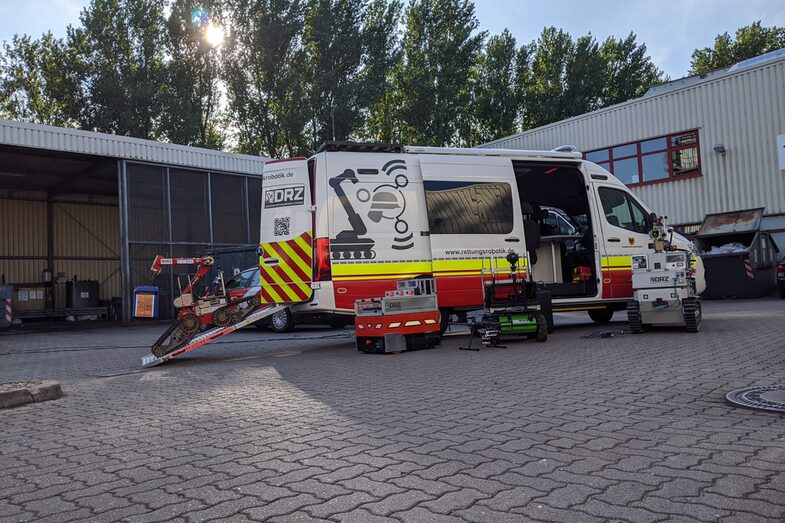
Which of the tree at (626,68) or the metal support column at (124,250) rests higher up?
the tree at (626,68)

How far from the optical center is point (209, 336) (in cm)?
895

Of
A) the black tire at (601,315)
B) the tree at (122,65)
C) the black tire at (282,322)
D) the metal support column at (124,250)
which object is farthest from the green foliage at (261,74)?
the black tire at (601,315)

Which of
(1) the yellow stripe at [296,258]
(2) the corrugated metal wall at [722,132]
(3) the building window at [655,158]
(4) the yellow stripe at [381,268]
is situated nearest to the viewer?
(4) the yellow stripe at [381,268]

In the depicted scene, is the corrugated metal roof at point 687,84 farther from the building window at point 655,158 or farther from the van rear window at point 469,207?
the van rear window at point 469,207

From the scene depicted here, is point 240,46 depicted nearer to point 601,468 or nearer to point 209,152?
point 209,152

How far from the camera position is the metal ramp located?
863cm

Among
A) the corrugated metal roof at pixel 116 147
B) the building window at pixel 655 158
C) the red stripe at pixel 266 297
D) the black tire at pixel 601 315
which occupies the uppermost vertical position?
the corrugated metal roof at pixel 116 147

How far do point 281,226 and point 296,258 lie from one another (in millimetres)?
577

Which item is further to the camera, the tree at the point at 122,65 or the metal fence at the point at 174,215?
the tree at the point at 122,65

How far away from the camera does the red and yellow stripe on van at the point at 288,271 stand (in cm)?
918

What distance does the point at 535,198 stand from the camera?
1188 cm

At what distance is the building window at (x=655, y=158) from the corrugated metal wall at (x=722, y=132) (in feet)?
0.75

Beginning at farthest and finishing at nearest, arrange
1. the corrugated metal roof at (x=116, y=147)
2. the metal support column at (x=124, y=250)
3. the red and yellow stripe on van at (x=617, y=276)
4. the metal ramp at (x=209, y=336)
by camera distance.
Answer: the metal support column at (x=124, y=250) < the corrugated metal roof at (x=116, y=147) < the red and yellow stripe on van at (x=617, y=276) < the metal ramp at (x=209, y=336)

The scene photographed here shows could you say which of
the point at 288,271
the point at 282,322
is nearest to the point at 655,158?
the point at 282,322
